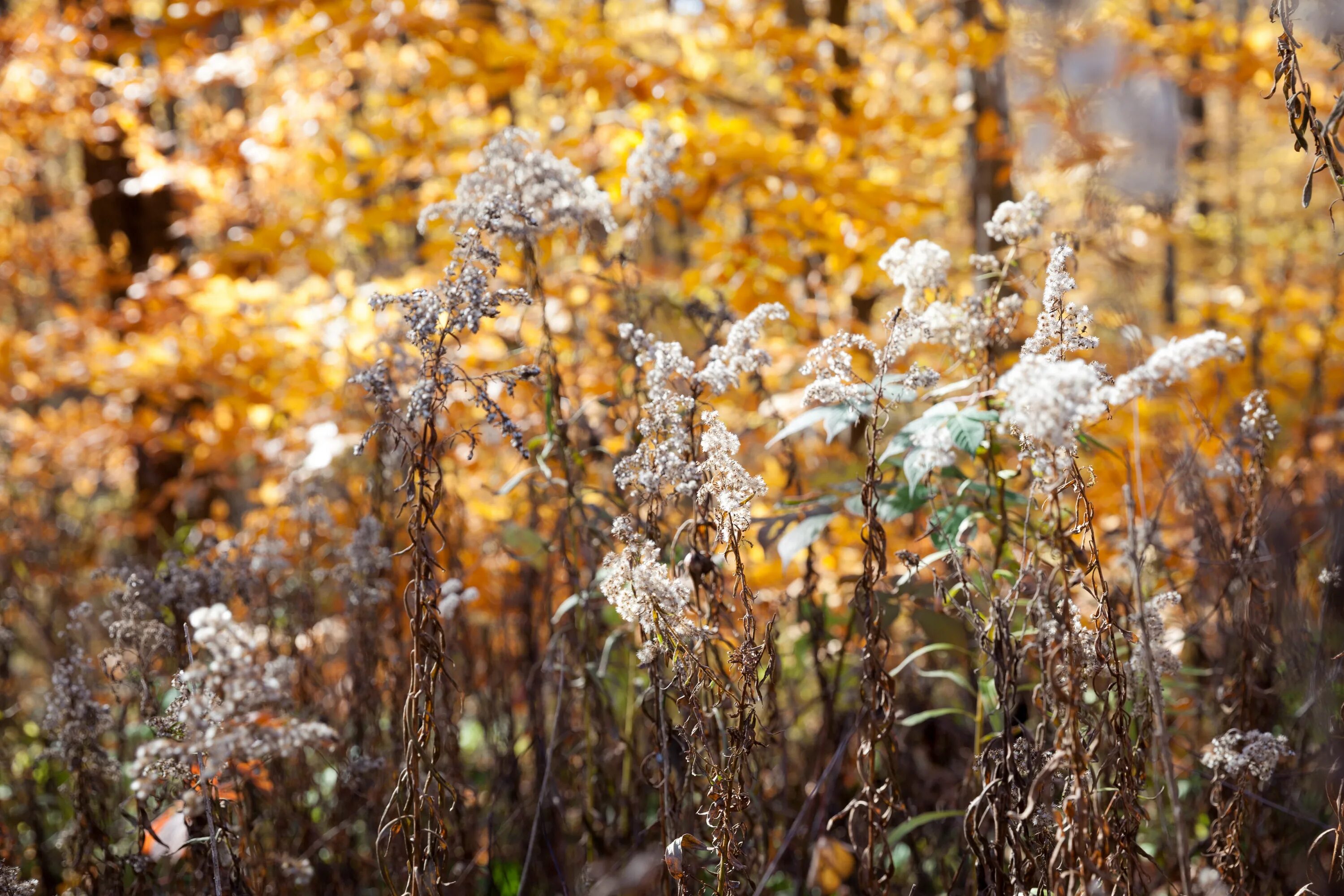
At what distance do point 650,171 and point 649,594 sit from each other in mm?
1257

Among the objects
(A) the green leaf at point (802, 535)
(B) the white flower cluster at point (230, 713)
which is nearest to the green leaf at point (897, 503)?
(A) the green leaf at point (802, 535)

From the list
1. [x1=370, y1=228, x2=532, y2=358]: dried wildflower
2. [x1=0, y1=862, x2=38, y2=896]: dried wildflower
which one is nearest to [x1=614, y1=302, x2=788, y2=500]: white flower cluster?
[x1=370, y1=228, x2=532, y2=358]: dried wildflower

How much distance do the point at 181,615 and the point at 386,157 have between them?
1.87 metres

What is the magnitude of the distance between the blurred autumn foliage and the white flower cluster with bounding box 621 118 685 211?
6.3 inches

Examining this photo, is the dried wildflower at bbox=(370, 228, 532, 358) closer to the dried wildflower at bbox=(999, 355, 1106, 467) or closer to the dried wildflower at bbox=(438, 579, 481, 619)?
the dried wildflower at bbox=(438, 579, 481, 619)

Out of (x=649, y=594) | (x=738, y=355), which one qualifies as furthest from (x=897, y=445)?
(x=649, y=594)

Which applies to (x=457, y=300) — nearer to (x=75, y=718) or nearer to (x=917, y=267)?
(x=917, y=267)

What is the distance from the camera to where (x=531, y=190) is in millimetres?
1956

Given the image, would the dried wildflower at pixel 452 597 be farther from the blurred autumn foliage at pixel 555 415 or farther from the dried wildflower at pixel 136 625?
the dried wildflower at pixel 136 625

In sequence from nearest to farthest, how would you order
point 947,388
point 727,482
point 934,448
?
point 934,448 < point 727,482 < point 947,388

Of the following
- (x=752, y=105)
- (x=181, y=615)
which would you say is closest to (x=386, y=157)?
(x=752, y=105)

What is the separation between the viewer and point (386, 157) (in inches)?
134

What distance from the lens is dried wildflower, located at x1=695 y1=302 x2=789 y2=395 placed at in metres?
1.56

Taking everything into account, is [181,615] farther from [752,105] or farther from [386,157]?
[752,105]
